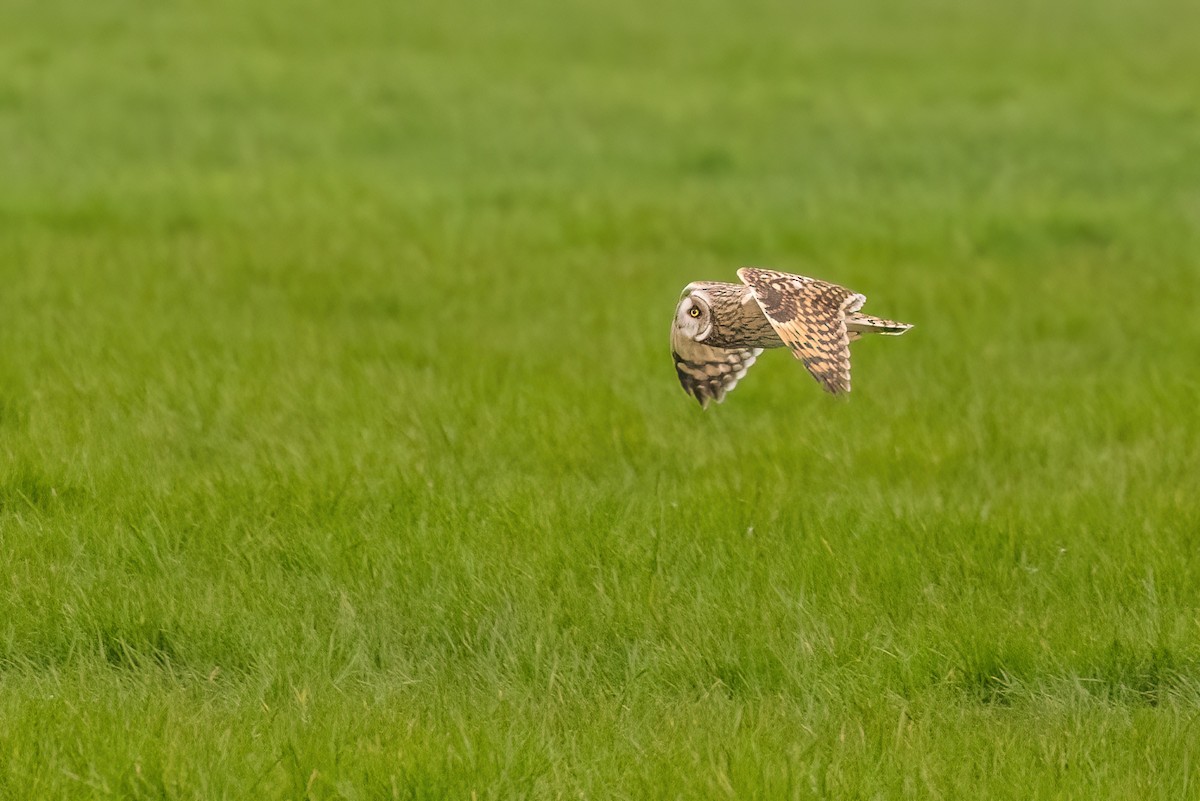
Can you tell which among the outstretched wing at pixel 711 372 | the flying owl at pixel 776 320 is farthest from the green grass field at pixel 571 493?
the flying owl at pixel 776 320

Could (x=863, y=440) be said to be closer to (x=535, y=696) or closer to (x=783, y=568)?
(x=783, y=568)

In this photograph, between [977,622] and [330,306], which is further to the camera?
[330,306]

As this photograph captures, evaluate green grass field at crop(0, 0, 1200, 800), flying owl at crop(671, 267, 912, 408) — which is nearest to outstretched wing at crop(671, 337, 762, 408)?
flying owl at crop(671, 267, 912, 408)

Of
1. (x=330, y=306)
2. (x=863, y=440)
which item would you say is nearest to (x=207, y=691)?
(x=863, y=440)

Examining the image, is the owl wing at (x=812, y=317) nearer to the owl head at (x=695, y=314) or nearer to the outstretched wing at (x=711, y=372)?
the owl head at (x=695, y=314)

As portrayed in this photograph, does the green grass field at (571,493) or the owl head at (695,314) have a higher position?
the owl head at (695,314)

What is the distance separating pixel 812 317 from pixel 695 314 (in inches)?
11.5

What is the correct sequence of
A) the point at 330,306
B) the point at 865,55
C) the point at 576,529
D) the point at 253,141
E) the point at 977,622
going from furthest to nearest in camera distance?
the point at 865,55
the point at 253,141
the point at 330,306
the point at 576,529
the point at 977,622

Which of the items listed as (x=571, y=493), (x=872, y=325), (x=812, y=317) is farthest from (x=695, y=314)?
(x=571, y=493)

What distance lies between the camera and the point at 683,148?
14.5 metres

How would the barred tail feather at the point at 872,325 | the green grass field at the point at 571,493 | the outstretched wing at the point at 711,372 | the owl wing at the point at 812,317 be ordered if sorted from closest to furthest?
the owl wing at the point at 812,317, the green grass field at the point at 571,493, the barred tail feather at the point at 872,325, the outstretched wing at the point at 711,372

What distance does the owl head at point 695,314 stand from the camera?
3.81 meters

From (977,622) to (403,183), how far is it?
8.81m

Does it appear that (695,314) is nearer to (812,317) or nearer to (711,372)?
(812,317)
